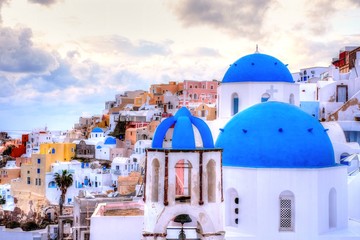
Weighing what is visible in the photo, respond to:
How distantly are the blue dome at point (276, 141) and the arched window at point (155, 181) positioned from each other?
4.61m

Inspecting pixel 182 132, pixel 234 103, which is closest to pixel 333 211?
pixel 182 132

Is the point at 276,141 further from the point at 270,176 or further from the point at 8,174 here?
the point at 8,174

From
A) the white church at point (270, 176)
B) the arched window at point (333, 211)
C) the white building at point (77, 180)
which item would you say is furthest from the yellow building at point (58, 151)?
the arched window at point (333, 211)

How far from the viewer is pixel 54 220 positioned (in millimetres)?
42500

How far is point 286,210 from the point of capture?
1619 cm

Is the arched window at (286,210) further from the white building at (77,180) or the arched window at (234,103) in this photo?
the white building at (77,180)

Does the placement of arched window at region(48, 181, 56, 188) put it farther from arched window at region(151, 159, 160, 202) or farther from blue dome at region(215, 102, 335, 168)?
arched window at region(151, 159, 160, 202)

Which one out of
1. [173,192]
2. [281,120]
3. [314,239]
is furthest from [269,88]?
[173,192]

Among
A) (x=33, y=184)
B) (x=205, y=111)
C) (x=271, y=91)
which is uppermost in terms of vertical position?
(x=205, y=111)

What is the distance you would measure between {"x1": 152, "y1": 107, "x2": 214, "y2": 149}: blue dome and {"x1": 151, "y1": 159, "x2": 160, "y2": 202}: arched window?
541 mm

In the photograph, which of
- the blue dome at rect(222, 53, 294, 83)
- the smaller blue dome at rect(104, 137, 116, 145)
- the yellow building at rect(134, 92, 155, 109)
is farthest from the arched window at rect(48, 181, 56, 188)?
the blue dome at rect(222, 53, 294, 83)

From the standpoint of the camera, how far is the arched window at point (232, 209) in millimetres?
16469

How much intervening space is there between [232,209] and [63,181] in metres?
28.8

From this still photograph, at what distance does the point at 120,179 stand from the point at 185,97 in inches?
1005
